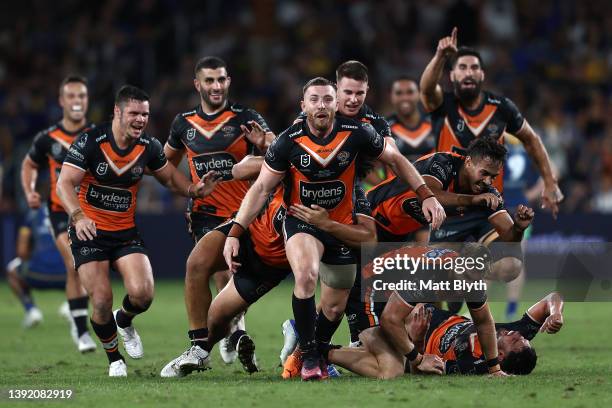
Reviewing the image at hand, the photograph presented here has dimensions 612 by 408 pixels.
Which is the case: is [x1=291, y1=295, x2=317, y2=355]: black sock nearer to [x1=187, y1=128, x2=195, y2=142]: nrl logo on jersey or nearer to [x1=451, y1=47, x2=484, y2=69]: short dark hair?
[x1=187, y1=128, x2=195, y2=142]: nrl logo on jersey

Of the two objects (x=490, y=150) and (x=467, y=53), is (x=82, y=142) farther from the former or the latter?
(x=467, y=53)

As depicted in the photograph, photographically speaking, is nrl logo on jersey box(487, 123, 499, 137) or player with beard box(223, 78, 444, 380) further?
nrl logo on jersey box(487, 123, 499, 137)

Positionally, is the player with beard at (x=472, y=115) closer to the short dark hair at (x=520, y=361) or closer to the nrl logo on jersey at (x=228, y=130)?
the nrl logo on jersey at (x=228, y=130)

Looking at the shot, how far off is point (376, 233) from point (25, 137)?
43.8ft

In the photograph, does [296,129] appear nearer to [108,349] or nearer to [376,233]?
[376,233]

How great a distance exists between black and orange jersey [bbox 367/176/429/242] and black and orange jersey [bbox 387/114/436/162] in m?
3.05

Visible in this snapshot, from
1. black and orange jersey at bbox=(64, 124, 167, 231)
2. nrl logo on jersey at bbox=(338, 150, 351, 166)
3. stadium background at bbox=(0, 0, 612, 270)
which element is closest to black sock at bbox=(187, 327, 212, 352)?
black and orange jersey at bbox=(64, 124, 167, 231)

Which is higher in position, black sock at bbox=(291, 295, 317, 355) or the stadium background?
the stadium background

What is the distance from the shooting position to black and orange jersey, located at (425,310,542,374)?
10.2 m

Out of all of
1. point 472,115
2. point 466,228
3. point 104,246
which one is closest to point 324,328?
point 104,246

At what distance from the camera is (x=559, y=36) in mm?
25047

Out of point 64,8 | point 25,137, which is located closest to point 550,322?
point 25,137

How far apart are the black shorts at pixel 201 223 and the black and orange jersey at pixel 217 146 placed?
5 cm

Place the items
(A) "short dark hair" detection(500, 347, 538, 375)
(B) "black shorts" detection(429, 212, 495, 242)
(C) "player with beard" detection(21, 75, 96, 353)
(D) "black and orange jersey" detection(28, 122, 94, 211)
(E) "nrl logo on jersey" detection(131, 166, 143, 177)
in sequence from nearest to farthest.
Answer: (A) "short dark hair" detection(500, 347, 538, 375), (E) "nrl logo on jersey" detection(131, 166, 143, 177), (B) "black shorts" detection(429, 212, 495, 242), (C) "player with beard" detection(21, 75, 96, 353), (D) "black and orange jersey" detection(28, 122, 94, 211)
